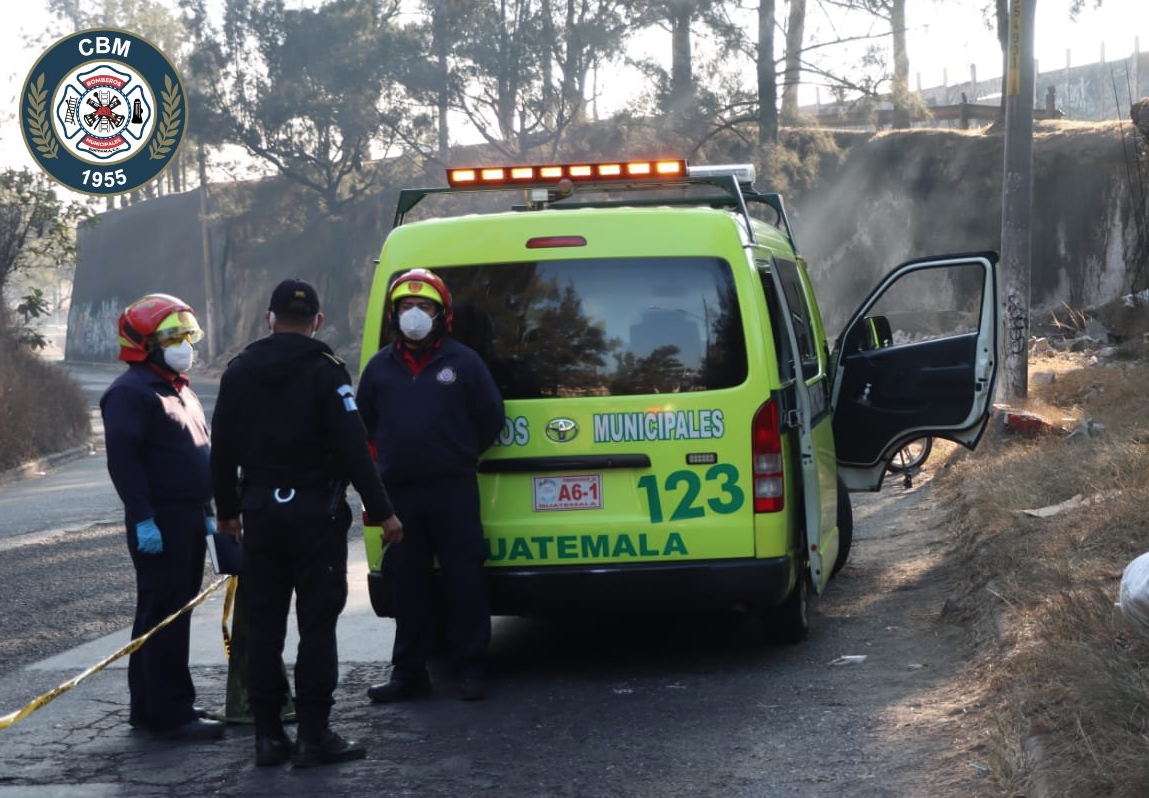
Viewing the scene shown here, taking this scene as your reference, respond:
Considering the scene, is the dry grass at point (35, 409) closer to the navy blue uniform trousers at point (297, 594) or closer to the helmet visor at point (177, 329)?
the helmet visor at point (177, 329)

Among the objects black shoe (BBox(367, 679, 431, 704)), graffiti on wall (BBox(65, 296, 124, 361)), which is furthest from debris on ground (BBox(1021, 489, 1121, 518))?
graffiti on wall (BBox(65, 296, 124, 361))

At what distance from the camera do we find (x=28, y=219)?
91.0ft

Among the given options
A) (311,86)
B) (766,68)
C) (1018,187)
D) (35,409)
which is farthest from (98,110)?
(311,86)

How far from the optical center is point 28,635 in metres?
8.61

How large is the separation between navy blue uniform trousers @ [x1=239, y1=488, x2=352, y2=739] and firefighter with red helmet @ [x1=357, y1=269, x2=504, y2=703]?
861 mm

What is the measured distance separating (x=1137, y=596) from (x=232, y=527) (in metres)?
3.22

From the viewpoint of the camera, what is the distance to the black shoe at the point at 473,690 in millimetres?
6668

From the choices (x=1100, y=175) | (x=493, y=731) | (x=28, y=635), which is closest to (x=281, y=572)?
(x=493, y=731)

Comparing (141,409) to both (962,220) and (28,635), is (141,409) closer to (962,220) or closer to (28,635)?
(28,635)

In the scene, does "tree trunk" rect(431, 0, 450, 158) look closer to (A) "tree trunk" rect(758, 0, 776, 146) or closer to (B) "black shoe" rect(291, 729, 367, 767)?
(A) "tree trunk" rect(758, 0, 776, 146)

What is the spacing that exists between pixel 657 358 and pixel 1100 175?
24413 mm

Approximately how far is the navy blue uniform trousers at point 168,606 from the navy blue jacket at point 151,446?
0.09m

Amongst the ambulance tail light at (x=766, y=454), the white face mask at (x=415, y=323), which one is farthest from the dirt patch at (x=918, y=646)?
the white face mask at (x=415, y=323)

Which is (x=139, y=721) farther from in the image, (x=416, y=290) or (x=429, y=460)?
(x=416, y=290)
